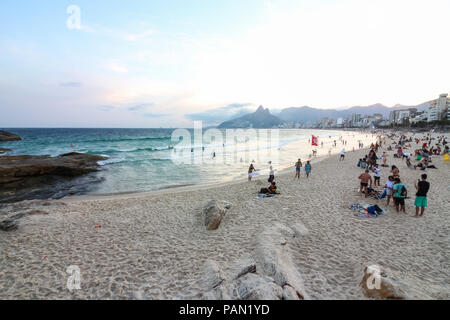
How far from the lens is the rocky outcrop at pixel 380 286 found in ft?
12.7

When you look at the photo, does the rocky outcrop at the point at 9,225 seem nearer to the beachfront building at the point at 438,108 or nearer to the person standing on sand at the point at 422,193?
the person standing on sand at the point at 422,193

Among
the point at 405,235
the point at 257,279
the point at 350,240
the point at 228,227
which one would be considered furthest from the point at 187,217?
the point at 405,235

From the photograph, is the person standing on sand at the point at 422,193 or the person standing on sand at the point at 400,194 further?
the person standing on sand at the point at 400,194

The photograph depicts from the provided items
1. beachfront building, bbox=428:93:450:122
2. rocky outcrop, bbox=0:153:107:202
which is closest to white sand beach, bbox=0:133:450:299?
rocky outcrop, bbox=0:153:107:202

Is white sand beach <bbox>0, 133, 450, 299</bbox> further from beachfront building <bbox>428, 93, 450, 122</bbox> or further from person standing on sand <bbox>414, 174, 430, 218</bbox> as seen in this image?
beachfront building <bbox>428, 93, 450, 122</bbox>

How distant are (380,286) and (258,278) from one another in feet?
7.82

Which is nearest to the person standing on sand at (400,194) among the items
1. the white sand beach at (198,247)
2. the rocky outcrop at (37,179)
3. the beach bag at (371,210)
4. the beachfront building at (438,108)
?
the white sand beach at (198,247)

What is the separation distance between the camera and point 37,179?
680 inches

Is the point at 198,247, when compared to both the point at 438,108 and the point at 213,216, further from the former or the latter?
the point at 438,108

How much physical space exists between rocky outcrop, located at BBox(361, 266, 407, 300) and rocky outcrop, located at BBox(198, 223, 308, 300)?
4.28 ft

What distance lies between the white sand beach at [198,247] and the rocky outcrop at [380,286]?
0.12m

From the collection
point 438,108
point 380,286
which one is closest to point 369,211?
point 380,286

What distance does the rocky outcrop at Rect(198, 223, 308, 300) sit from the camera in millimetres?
3961

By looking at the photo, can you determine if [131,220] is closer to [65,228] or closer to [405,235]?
[65,228]
